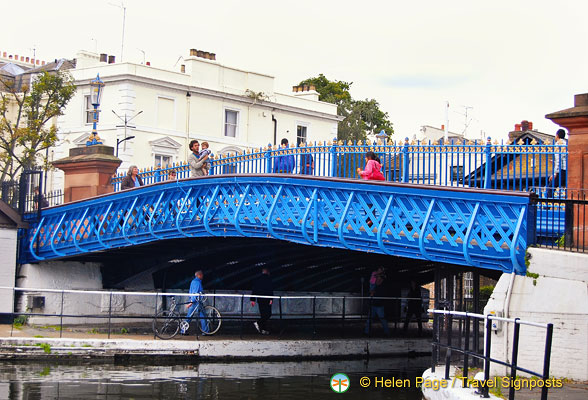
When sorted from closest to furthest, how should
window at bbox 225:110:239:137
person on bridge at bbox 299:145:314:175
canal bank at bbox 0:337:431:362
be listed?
canal bank at bbox 0:337:431:362
person on bridge at bbox 299:145:314:175
window at bbox 225:110:239:137

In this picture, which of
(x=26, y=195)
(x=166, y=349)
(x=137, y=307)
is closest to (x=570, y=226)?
(x=166, y=349)

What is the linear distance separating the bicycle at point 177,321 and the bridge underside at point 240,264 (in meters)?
1.77

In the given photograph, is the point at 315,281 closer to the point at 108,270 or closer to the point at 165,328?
the point at 108,270

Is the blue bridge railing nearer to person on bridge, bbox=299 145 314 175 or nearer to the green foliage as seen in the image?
person on bridge, bbox=299 145 314 175

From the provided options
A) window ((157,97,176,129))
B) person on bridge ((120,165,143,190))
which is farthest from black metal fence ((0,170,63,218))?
window ((157,97,176,129))

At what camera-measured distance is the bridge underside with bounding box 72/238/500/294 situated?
969 inches

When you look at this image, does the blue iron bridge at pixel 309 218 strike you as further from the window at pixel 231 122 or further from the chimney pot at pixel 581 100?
the window at pixel 231 122

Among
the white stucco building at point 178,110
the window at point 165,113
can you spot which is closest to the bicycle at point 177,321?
the white stucco building at point 178,110

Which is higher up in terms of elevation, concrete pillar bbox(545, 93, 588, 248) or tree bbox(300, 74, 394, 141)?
tree bbox(300, 74, 394, 141)

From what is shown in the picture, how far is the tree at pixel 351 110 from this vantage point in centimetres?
6094

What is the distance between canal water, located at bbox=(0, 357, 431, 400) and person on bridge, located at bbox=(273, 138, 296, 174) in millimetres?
4367

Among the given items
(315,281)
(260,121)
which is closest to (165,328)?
(315,281)

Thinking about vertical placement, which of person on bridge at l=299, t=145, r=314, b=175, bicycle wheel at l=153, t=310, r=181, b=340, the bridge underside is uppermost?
person on bridge at l=299, t=145, r=314, b=175

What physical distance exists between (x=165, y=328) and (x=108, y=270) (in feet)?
22.3
